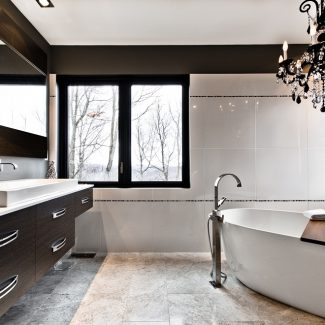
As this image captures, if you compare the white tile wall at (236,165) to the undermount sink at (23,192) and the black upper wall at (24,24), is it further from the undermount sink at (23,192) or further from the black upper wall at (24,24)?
the black upper wall at (24,24)

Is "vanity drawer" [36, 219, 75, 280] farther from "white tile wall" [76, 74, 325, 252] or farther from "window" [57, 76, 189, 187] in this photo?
"window" [57, 76, 189, 187]

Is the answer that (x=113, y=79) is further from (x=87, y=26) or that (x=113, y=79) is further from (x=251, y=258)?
(x=251, y=258)

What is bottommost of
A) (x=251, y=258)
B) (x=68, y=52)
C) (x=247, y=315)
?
(x=247, y=315)

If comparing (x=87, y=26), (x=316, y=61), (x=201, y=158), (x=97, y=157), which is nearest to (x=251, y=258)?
(x=201, y=158)

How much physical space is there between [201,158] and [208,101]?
66 cm

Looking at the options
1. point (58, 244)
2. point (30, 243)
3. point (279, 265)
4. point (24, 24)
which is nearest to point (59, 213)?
point (58, 244)

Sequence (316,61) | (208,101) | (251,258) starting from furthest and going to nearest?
(208,101)
(251,258)
(316,61)

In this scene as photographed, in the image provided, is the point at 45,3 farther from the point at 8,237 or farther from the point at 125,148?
the point at 8,237

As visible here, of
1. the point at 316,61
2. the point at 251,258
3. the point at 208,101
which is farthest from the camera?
the point at 208,101

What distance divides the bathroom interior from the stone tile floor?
0.02m

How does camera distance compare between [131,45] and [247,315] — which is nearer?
[247,315]

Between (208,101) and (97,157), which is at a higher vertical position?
(208,101)

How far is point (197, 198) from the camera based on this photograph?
121 inches

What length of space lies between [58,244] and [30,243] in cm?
41
